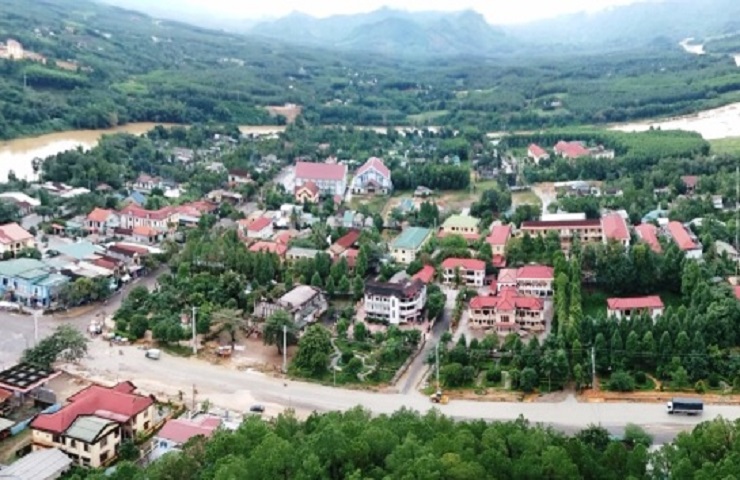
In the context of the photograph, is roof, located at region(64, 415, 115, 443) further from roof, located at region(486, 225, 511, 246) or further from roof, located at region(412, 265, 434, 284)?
roof, located at region(486, 225, 511, 246)

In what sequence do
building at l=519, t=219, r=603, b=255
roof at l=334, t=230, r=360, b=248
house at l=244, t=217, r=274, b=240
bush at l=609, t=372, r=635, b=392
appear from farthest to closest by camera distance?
1. house at l=244, t=217, r=274, b=240
2. building at l=519, t=219, r=603, b=255
3. roof at l=334, t=230, r=360, b=248
4. bush at l=609, t=372, r=635, b=392

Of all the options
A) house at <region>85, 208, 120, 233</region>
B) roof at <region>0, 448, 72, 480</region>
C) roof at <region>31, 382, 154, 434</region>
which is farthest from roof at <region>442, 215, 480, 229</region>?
roof at <region>0, 448, 72, 480</region>

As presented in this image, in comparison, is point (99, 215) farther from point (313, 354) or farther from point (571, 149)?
point (571, 149)

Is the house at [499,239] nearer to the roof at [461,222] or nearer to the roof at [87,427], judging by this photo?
the roof at [461,222]

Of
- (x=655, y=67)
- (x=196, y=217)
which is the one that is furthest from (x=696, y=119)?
(x=196, y=217)

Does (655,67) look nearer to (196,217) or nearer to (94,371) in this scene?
(196,217)

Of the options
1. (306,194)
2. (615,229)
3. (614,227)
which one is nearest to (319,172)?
(306,194)
